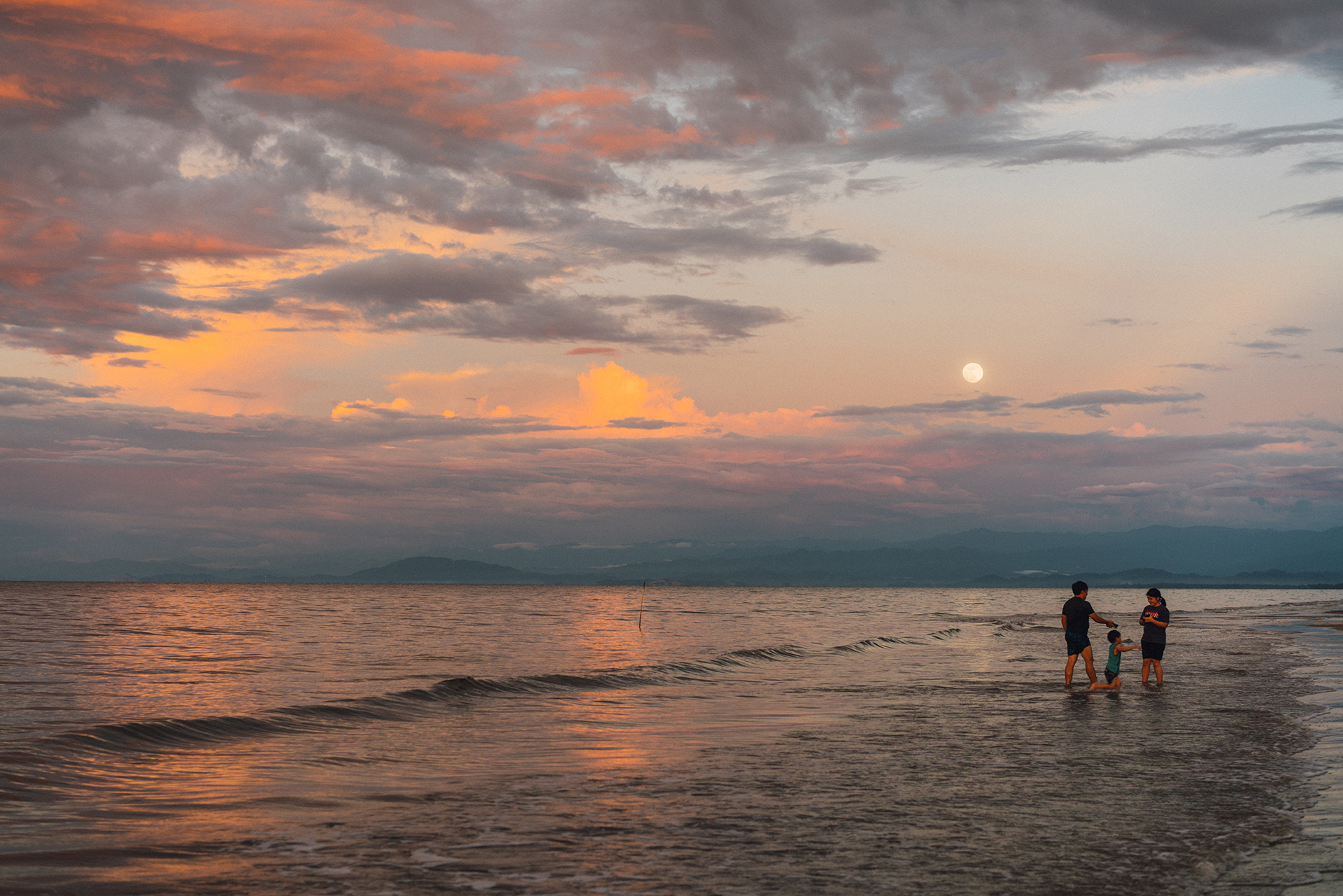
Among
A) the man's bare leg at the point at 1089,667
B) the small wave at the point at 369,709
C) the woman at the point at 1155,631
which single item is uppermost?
the woman at the point at 1155,631

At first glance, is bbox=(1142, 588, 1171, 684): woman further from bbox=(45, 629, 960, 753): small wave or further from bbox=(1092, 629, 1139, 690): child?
bbox=(45, 629, 960, 753): small wave

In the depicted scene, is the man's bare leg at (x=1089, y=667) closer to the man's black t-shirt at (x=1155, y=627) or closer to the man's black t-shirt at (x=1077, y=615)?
the man's black t-shirt at (x=1077, y=615)

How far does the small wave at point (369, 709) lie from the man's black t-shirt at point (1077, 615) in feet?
35.8

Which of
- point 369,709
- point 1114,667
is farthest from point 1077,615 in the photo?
point 369,709

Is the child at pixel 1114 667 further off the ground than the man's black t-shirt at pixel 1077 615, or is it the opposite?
the man's black t-shirt at pixel 1077 615

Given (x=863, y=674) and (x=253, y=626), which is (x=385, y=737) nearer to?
(x=863, y=674)

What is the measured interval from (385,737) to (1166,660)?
88.6ft

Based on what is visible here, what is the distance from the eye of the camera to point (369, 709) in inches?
829

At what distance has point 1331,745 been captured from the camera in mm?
14820

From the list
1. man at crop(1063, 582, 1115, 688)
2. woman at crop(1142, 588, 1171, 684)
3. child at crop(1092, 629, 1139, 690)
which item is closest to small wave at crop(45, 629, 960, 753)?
man at crop(1063, 582, 1115, 688)

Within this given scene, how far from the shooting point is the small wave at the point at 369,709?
16516mm

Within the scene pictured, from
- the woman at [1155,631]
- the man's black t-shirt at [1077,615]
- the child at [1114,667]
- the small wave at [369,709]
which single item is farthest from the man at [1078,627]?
the small wave at [369,709]

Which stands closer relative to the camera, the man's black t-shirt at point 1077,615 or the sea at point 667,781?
the sea at point 667,781

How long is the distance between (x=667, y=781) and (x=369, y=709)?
10988 millimetres
